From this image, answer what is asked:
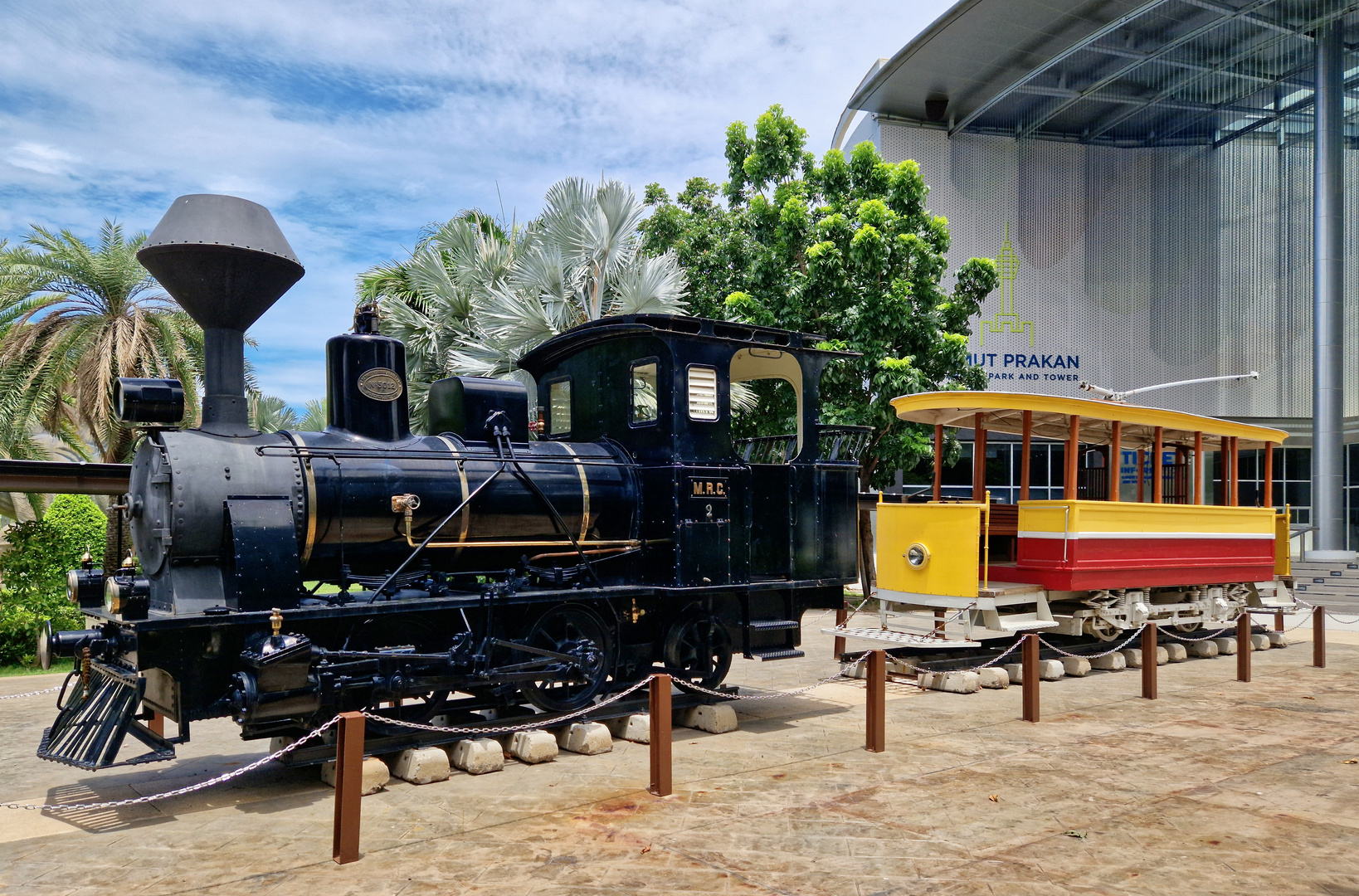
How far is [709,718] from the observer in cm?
846

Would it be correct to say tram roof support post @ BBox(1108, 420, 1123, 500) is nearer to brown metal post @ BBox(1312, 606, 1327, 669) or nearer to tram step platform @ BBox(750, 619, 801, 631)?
brown metal post @ BBox(1312, 606, 1327, 669)

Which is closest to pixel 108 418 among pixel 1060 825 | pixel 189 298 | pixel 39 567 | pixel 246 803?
pixel 39 567

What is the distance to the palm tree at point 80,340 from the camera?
13531mm

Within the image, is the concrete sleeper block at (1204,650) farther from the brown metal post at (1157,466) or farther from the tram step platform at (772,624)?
the tram step platform at (772,624)

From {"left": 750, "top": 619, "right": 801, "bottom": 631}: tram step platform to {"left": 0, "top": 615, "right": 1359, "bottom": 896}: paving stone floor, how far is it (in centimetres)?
84

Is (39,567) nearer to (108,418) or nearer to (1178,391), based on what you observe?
(108,418)

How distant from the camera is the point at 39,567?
1236cm

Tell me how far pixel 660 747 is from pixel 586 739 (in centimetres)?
133

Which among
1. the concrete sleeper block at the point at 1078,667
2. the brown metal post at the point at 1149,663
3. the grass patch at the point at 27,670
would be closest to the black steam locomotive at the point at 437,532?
the brown metal post at the point at 1149,663

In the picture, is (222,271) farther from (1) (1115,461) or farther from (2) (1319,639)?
(2) (1319,639)

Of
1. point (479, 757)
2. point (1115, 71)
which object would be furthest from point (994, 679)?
point (1115, 71)

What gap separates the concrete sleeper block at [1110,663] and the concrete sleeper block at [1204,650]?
6.23 ft

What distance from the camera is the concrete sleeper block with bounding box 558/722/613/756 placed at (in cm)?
764

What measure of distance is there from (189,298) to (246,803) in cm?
331
